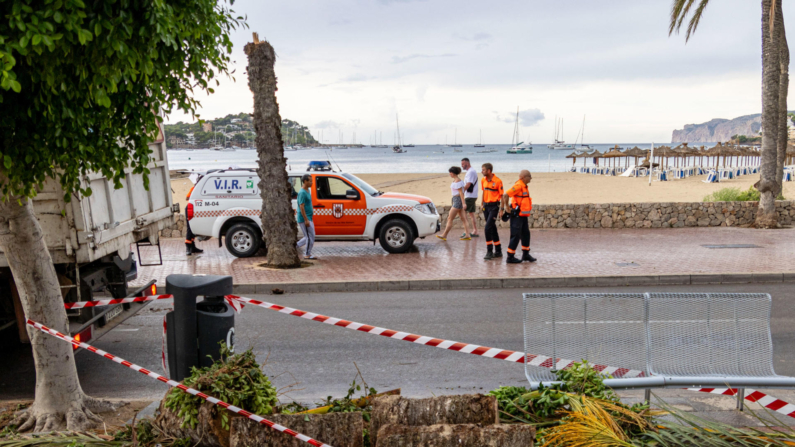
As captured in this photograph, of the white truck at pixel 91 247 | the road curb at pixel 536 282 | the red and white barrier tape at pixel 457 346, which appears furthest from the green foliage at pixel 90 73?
the road curb at pixel 536 282

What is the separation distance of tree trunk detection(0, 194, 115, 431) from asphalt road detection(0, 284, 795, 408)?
1.05 metres

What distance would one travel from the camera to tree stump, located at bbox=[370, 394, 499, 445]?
3.50 m

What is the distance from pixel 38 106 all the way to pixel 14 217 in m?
1.33

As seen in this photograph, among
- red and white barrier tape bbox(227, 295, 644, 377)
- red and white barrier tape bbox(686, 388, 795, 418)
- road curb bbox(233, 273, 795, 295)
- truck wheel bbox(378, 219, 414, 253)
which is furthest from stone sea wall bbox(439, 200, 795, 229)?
red and white barrier tape bbox(686, 388, 795, 418)

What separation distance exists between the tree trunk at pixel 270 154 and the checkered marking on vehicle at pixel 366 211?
68.6 inches

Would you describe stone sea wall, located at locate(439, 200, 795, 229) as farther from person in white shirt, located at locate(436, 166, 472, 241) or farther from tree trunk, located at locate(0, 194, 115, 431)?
tree trunk, located at locate(0, 194, 115, 431)

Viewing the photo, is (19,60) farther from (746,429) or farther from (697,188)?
(697,188)

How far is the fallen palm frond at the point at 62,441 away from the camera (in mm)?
3877

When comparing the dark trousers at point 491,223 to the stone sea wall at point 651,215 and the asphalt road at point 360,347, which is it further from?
the stone sea wall at point 651,215

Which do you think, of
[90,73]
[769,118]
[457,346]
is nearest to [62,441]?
[90,73]

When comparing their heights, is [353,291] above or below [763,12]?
below

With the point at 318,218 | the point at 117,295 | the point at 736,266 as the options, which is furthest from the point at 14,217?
the point at 736,266

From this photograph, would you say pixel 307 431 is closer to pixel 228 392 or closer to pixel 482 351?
pixel 228 392

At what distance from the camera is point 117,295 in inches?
286
